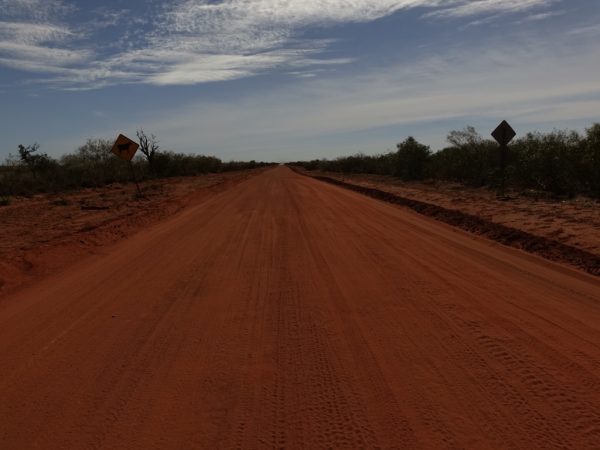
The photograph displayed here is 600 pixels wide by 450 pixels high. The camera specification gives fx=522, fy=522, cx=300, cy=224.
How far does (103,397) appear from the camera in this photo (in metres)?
4.32

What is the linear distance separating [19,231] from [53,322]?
32.9ft

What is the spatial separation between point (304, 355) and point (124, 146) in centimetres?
2192

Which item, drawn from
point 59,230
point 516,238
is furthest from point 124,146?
point 516,238

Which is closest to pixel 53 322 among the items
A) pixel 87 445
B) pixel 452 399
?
pixel 87 445

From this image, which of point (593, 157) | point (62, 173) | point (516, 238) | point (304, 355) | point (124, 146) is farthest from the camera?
point (62, 173)

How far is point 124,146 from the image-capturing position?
974 inches

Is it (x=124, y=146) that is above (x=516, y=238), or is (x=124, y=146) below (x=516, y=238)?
above

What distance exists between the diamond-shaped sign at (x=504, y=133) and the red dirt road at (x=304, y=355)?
40.1 feet

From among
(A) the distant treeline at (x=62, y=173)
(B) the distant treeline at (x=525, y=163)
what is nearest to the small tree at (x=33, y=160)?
(A) the distant treeline at (x=62, y=173)

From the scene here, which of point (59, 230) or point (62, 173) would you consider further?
point (62, 173)

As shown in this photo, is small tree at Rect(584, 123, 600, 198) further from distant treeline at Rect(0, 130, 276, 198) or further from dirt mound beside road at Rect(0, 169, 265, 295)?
distant treeline at Rect(0, 130, 276, 198)

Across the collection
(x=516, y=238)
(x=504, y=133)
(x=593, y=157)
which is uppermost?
(x=504, y=133)

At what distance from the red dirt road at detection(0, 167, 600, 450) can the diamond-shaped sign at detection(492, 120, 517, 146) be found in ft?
40.1

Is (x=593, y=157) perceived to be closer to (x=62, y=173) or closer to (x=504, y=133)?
(x=504, y=133)
